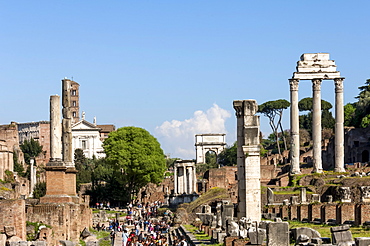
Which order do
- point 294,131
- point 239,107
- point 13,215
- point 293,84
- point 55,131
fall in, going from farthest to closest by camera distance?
point 293,84
point 294,131
point 55,131
point 239,107
point 13,215

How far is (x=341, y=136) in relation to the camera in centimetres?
6178

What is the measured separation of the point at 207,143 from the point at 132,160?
5857 centimetres

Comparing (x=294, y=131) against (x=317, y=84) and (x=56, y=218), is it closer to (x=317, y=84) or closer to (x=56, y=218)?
(x=317, y=84)

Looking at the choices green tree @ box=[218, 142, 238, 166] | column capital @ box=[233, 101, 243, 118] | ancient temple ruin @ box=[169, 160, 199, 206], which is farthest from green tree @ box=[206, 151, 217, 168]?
column capital @ box=[233, 101, 243, 118]

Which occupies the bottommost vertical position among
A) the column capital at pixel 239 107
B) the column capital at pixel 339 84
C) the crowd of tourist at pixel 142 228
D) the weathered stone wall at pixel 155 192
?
the crowd of tourist at pixel 142 228

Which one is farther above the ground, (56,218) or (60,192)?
(60,192)

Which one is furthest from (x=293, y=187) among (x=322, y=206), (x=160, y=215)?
(x=322, y=206)

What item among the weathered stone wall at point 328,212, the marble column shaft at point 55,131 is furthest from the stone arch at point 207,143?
the marble column shaft at point 55,131

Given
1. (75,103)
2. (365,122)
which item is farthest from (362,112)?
(75,103)

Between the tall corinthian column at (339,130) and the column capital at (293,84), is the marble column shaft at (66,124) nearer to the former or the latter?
the column capital at (293,84)

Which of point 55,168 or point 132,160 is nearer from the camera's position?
point 55,168

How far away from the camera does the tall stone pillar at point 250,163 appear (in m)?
27.6

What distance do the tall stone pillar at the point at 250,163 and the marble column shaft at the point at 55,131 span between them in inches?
464

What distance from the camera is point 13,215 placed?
28.0 m
